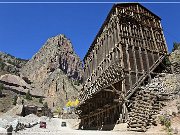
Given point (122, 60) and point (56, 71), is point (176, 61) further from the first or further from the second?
point (56, 71)

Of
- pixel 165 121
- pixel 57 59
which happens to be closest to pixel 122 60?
pixel 165 121

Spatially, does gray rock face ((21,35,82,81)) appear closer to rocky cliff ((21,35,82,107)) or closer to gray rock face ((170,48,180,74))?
rocky cliff ((21,35,82,107))

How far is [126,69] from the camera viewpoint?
31.0 meters

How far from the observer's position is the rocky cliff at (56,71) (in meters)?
148

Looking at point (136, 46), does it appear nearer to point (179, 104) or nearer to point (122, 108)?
point (122, 108)

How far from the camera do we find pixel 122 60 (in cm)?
3116

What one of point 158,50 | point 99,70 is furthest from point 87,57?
point 158,50

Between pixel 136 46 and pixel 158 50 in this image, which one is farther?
pixel 158 50

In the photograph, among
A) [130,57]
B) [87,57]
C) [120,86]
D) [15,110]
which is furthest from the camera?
[15,110]

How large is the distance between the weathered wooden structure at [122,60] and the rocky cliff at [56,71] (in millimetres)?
104168

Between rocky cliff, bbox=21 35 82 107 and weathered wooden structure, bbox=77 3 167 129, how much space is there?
104168mm

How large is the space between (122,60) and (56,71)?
135 meters

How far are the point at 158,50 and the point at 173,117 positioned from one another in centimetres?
1626

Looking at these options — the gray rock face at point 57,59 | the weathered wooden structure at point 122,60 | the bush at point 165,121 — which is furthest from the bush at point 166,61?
the gray rock face at point 57,59
